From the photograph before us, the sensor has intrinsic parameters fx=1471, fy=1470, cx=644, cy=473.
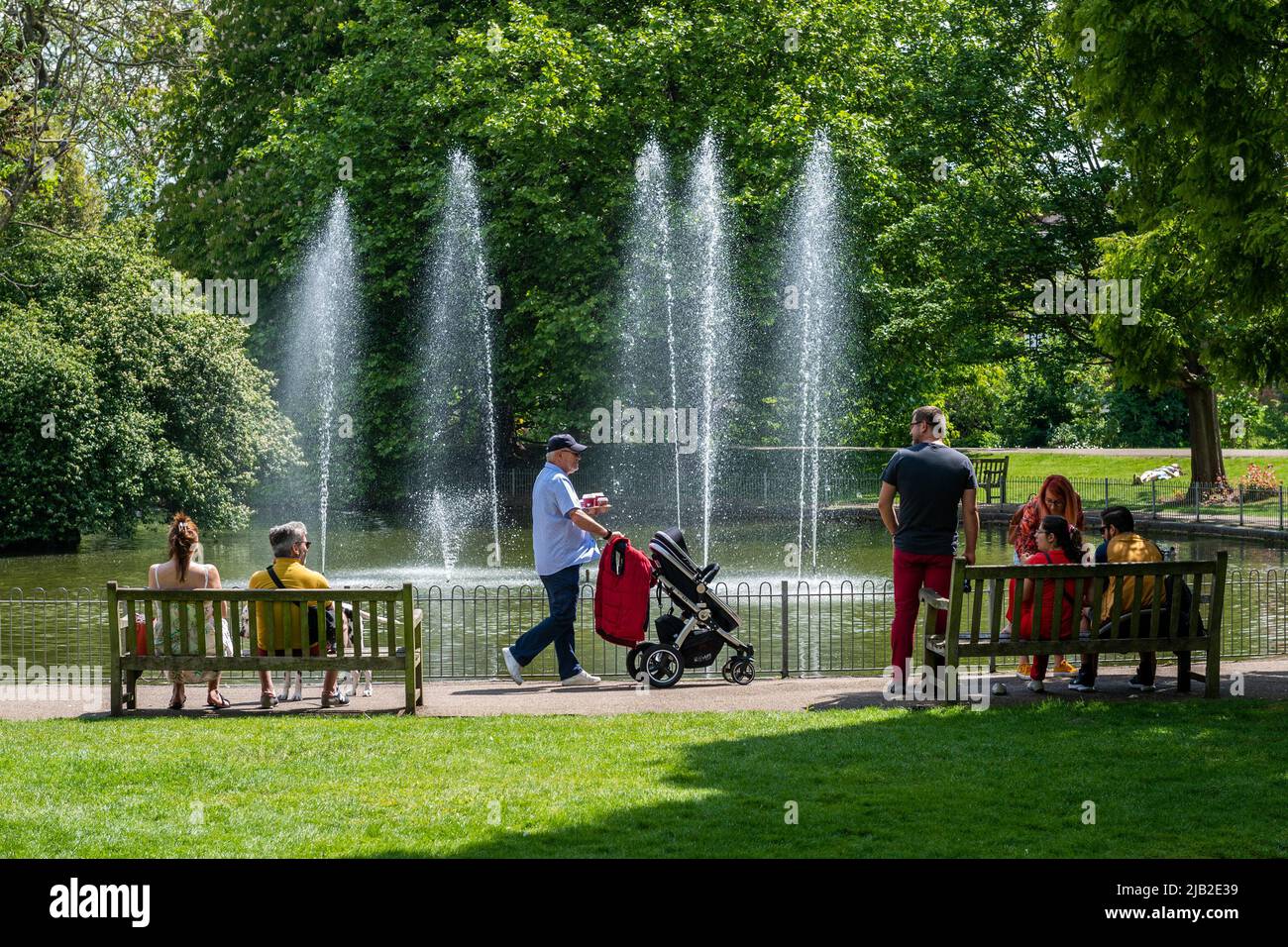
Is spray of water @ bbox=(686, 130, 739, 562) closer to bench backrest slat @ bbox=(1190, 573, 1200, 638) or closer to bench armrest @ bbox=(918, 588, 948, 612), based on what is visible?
bench armrest @ bbox=(918, 588, 948, 612)

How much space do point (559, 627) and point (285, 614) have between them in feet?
7.31

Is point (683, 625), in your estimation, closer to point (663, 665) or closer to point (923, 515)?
point (663, 665)

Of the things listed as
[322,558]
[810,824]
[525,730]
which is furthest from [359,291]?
[810,824]

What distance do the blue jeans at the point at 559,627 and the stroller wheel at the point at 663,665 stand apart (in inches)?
23.7

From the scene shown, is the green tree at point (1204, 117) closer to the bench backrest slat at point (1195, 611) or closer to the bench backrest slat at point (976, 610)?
the bench backrest slat at point (1195, 611)

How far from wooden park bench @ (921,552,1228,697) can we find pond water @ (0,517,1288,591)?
35.2 ft

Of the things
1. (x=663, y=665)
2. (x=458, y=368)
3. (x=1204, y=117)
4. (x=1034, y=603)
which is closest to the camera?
(x=1034, y=603)

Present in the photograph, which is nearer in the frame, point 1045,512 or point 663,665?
point 1045,512

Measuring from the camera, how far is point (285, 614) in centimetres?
1021

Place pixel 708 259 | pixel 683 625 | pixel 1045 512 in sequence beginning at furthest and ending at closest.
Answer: pixel 708 259 → pixel 683 625 → pixel 1045 512

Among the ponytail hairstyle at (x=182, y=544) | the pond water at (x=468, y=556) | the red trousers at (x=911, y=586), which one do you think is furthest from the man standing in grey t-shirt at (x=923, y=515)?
the pond water at (x=468, y=556)

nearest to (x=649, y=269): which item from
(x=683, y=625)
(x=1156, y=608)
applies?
(x=683, y=625)
